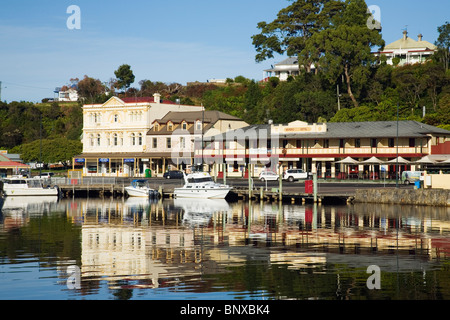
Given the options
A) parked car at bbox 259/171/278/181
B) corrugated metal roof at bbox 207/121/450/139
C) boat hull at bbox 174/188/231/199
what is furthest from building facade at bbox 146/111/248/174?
boat hull at bbox 174/188/231/199

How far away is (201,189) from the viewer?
241 feet

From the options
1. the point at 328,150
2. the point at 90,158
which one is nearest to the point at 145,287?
the point at 328,150

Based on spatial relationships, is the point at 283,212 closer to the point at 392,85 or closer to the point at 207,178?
the point at 207,178

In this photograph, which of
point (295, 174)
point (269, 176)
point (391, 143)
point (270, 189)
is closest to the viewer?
point (270, 189)

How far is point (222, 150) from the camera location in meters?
98.9

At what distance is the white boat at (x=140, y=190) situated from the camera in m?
78.2

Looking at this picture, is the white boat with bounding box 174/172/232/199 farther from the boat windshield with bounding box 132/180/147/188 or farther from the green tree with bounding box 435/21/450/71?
the green tree with bounding box 435/21/450/71

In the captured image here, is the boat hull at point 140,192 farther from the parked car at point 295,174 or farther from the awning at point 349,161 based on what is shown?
the awning at point 349,161

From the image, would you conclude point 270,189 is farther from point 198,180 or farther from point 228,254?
point 228,254

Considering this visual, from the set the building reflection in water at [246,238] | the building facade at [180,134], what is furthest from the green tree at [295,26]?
the building reflection in water at [246,238]

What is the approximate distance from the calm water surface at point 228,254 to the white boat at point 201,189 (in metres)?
11.6

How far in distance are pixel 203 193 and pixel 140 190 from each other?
10.0 metres

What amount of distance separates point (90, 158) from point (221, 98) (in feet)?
105

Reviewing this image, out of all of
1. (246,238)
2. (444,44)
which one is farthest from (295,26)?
(246,238)
